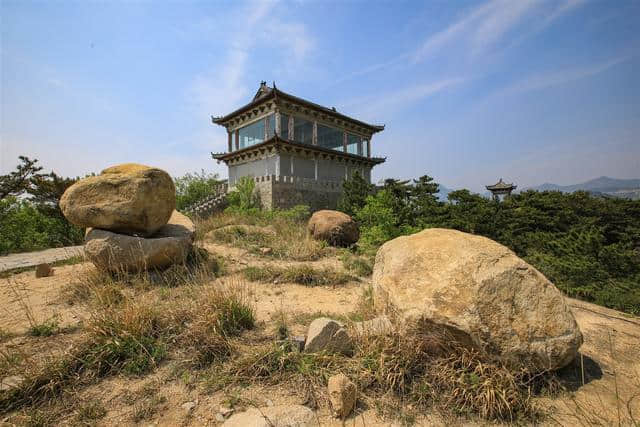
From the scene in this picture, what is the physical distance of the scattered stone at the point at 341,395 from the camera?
193cm

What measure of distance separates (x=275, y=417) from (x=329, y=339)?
0.83 metres

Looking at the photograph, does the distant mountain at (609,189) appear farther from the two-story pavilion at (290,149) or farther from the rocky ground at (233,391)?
the two-story pavilion at (290,149)

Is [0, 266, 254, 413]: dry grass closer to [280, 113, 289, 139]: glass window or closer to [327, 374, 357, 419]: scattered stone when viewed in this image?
[327, 374, 357, 419]: scattered stone

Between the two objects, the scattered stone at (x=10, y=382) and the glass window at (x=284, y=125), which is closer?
the scattered stone at (x=10, y=382)

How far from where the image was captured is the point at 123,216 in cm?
454

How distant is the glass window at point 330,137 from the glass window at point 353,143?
2.95 ft

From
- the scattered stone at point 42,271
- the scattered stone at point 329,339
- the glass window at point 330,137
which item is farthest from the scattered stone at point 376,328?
the glass window at point 330,137

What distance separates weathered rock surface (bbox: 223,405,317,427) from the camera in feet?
5.92

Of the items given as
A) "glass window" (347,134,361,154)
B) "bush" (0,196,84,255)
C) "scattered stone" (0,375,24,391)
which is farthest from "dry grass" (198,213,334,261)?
"glass window" (347,134,361,154)

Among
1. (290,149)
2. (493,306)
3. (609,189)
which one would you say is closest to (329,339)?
(493,306)

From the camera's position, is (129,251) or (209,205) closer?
(129,251)

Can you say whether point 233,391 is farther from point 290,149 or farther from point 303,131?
point 303,131

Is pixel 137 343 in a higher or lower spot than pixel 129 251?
lower

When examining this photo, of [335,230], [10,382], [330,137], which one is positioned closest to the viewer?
[10,382]
